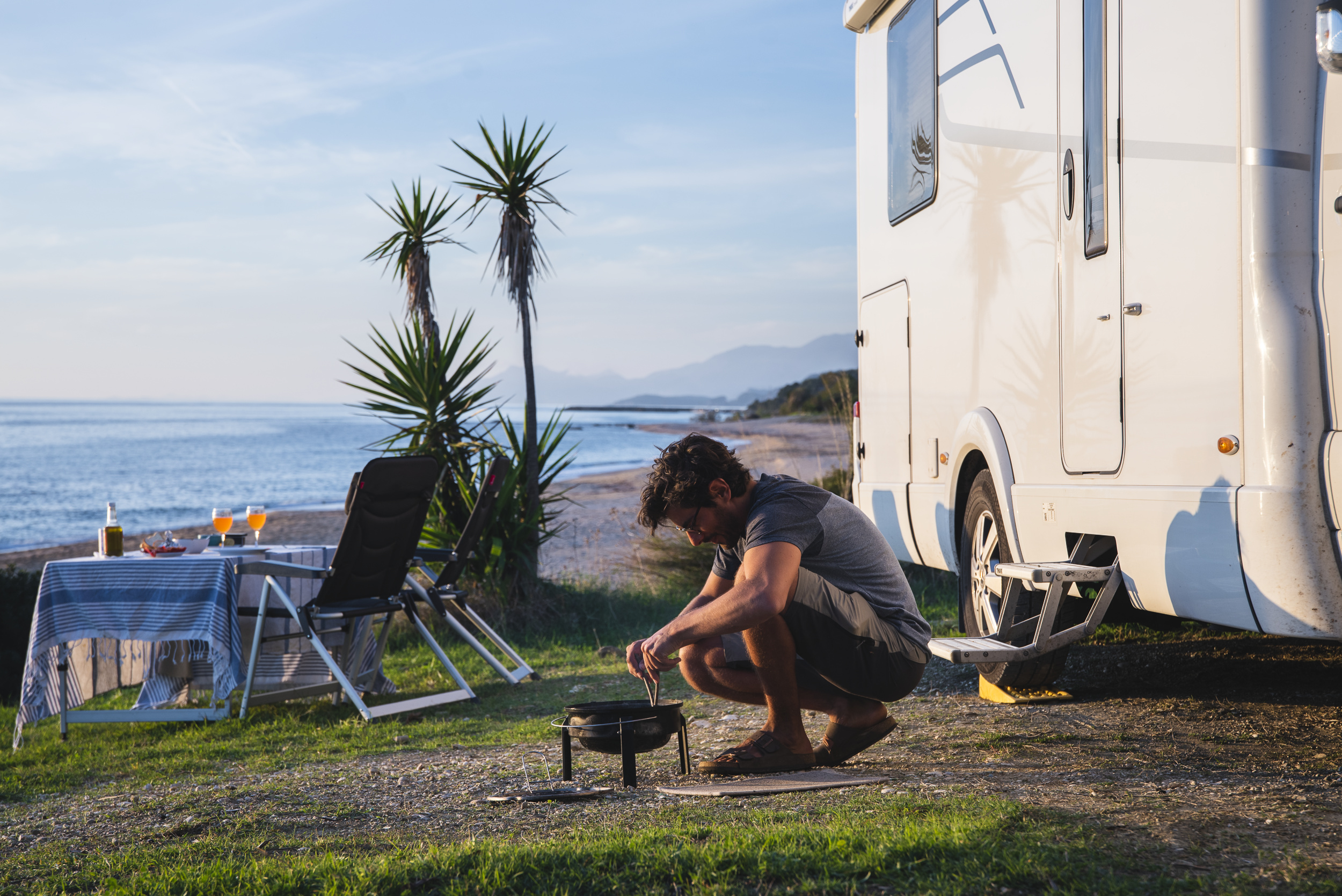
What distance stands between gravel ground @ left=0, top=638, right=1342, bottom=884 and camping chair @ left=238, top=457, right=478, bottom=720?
0.99 meters

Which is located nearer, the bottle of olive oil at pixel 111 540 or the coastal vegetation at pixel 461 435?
the bottle of olive oil at pixel 111 540

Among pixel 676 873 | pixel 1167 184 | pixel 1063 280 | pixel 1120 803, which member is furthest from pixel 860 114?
pixel 676 873

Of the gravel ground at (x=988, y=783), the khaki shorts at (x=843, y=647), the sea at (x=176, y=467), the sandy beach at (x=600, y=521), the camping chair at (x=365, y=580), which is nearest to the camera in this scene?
the gravel ground at (x=988, y=783)

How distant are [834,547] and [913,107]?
261 centimetres

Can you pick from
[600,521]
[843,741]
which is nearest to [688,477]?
[843,741]

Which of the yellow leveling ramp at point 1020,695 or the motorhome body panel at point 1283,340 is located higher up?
the motorhome body panel at point 1283,340

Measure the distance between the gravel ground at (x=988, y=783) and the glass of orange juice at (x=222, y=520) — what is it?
6.75 ft

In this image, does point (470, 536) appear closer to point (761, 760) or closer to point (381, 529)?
point (381, 529)

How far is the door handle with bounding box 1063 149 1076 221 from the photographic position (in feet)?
11.6

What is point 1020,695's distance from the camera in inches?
174

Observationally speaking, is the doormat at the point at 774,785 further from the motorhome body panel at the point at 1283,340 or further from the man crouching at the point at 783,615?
the motorhome body panel at the point at 1283,340

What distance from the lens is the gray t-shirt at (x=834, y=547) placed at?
10.4ft

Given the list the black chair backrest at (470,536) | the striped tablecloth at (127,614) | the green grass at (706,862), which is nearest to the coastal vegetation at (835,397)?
the black chair backrest at (470,536)

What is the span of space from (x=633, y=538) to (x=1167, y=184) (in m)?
7.09
